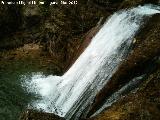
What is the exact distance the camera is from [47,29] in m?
19.4

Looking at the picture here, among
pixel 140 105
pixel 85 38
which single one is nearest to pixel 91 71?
pixel 85 38

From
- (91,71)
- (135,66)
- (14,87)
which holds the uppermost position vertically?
(135,66)

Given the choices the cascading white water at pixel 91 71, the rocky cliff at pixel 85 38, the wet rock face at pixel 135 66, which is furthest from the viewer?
the cascading white water at pixel 91 71

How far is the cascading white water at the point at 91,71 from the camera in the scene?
10664mm

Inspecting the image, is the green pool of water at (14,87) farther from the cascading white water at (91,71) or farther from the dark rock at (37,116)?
the dark rock at (37,116)

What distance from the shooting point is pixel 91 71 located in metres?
12.3

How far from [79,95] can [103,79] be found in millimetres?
937

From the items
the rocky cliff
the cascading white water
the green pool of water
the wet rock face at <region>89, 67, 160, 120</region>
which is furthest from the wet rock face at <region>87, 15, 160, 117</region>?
the green pool of water

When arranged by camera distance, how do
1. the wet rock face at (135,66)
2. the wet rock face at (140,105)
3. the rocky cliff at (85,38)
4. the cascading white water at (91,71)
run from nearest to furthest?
the wet rock face at (140,105) → the rocky cliff at (85,38) → the wet rock face at (135,66) → the cascading white water at (91,71)

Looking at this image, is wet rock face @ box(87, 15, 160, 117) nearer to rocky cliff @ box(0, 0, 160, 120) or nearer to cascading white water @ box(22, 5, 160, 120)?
rocky cliff @ box(0, 0, 160, 120)

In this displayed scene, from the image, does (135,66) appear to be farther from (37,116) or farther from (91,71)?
(91,71)

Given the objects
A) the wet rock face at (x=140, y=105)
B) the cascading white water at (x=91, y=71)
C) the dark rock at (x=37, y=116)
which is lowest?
the cascading white water at (x=91, y=71)

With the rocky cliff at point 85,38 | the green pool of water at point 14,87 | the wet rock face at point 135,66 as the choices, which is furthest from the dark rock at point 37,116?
the green pool of water at point 14,87

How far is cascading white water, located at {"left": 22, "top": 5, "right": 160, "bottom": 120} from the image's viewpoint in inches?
420
